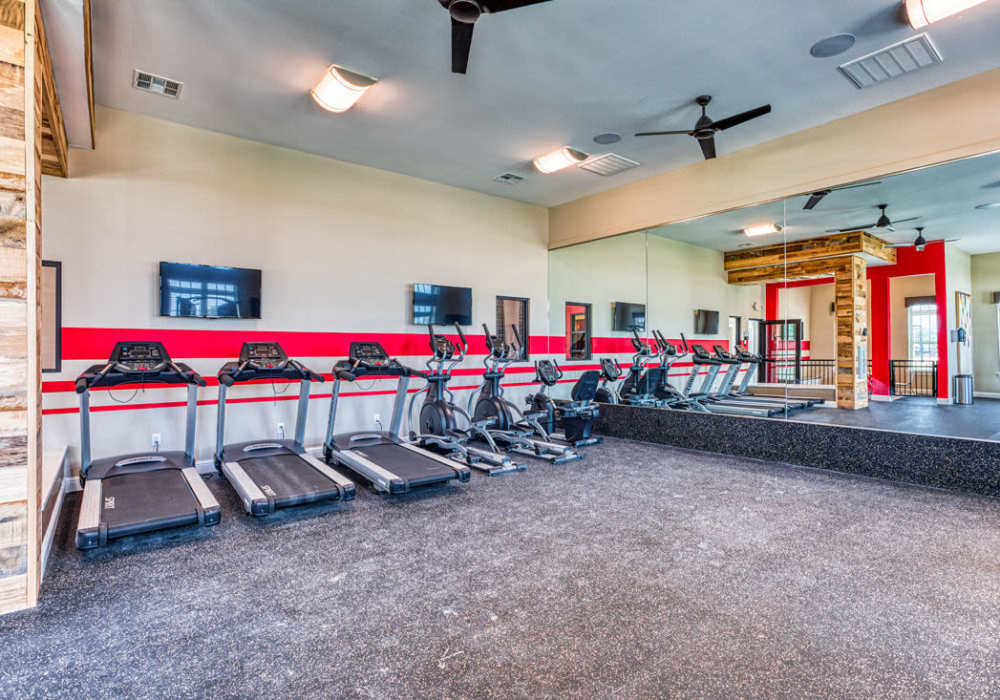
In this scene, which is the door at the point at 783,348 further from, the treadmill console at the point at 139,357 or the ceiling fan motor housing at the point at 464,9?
the treadmill console at the point at 139,357

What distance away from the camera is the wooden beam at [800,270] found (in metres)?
5.67

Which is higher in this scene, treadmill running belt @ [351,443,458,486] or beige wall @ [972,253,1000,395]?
beige wall @ [972,253,1000,395]

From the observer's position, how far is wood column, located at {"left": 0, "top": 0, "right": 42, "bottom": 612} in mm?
2326

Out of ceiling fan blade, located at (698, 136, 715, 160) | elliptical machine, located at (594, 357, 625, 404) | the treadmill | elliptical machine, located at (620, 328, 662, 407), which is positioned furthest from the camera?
elliptical machine, located at (620, 328, 662, 407)

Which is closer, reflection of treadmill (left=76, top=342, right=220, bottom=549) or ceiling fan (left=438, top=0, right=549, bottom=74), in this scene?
ceiling fan (left=438, top=0, right=549, bottom=74)

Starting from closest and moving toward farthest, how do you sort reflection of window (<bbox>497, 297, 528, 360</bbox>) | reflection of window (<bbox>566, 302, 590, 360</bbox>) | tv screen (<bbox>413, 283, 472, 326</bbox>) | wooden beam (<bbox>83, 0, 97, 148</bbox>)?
wooden beam (<bbox>83, 0, 97, 148</bbox>) → tv screen (<bbox>413, 283, 472, 326</bbox>) → reflection of window (<bbox>497, 297, 528, 360</bbox>) → reflection of window (<bbox>566, 302, 590, 360</bbox>)

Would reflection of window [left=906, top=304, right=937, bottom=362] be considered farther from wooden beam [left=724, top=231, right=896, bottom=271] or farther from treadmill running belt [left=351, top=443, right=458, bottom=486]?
treadmill running belt [left=351, top=443, right=458, bottom=486]

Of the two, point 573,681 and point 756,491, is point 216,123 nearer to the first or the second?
point 573,681

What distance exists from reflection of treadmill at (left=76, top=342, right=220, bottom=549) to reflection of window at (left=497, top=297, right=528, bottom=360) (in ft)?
13.8

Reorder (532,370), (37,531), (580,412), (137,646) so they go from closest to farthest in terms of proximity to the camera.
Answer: (137,646), (37,531), (580,412), (532,370)

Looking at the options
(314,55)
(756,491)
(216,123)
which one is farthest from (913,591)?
(216,123)

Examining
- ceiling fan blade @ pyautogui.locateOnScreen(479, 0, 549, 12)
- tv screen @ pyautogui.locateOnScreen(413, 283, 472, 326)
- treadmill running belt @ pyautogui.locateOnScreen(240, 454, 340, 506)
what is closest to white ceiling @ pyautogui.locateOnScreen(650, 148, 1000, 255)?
tv screen @ pyautogui.locateOnScreen(413, 283, 472, 326)

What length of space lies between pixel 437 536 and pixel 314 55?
379 cm

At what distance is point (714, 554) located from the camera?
118 inches
